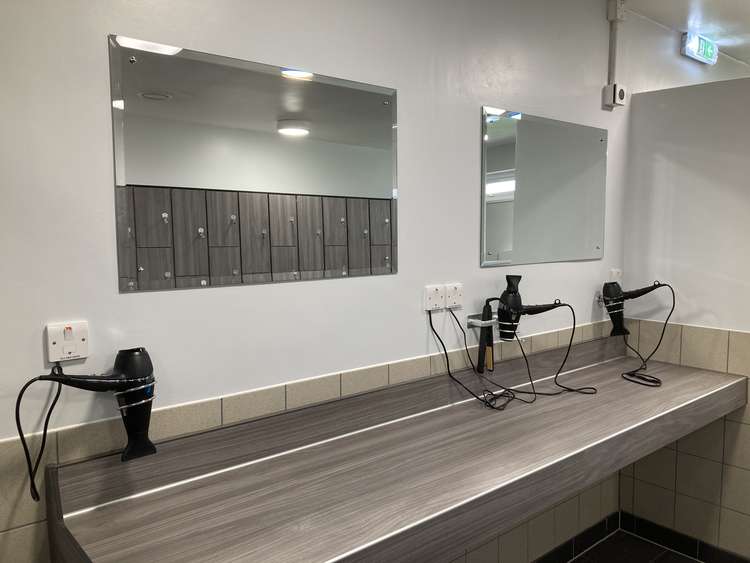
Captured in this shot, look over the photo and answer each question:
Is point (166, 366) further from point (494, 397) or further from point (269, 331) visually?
point (494, 397)

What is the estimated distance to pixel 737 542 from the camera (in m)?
2.33

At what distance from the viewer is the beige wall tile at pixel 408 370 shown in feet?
5.92

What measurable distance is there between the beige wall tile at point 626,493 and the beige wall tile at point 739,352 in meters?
0.77

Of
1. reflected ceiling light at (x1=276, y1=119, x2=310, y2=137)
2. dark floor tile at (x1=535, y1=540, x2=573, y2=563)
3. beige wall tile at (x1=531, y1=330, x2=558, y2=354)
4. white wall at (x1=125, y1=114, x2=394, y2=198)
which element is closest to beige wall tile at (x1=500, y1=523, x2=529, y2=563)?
dark floor tile at (x1=535, y1=540, x2=573, y2=563)

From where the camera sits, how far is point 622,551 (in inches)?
100

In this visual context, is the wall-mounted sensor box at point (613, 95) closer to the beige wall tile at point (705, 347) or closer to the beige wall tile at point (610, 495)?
the beige wall tile at point (705, 347)

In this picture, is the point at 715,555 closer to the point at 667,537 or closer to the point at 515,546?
the point at 667,537

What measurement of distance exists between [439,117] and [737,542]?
225 cm

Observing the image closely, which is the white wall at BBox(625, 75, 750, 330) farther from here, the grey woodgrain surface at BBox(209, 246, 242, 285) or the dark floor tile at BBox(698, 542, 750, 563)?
the grey woodgrain surface at BBox(209, 246, 242, 285)

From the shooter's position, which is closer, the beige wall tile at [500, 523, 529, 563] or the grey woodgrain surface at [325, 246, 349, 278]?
the grey woodgrain surface at [325, 246, 349, 278]

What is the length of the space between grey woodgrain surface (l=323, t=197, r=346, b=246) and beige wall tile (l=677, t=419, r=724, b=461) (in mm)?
1935

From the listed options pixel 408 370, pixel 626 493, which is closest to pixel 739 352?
pixel 626 493

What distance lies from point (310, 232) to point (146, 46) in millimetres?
634

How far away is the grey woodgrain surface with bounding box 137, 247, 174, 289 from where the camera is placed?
1.32 metres
